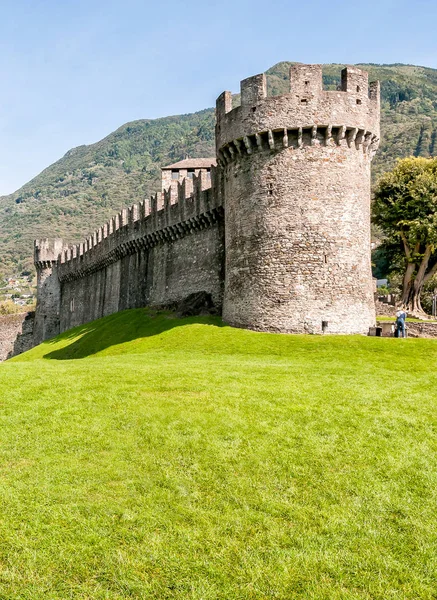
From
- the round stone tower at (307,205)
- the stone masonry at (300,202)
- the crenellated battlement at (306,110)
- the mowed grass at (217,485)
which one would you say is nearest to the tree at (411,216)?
the stone masonry at (300,202)

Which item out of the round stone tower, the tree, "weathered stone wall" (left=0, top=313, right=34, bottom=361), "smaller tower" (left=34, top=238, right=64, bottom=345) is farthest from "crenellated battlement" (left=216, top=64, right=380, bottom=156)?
"weathered stone wall" (left=0, top=313, right=34, bottom=361)

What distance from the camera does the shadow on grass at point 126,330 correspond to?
2950 cm

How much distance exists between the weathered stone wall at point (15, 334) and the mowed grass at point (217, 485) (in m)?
47.7

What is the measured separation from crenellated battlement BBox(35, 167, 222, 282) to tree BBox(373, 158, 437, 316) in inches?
636

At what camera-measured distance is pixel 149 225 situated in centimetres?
4097

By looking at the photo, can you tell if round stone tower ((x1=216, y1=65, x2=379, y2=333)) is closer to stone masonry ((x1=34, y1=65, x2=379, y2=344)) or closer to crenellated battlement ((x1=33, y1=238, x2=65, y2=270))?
stone masonry ((x1=34, y1=65, x2=379, y2=344))

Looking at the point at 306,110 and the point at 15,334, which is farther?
the point at 15,334

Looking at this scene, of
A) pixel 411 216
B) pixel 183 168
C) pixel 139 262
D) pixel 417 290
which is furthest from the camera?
pixel 183 168

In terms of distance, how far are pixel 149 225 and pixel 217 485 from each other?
108ft

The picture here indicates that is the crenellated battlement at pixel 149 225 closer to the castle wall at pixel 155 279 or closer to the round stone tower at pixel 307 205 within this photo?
the castle wall at pixel 155 279

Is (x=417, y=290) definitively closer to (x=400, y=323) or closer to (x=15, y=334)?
(x=400, y=323)

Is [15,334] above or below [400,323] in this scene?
below

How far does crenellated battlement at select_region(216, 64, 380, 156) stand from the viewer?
24328mm

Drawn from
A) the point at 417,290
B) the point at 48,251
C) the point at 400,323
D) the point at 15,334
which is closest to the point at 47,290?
the point at 48,251
